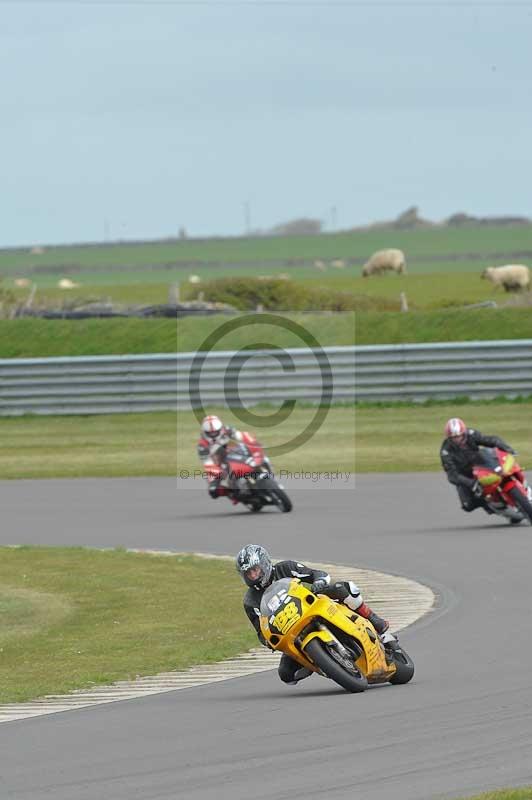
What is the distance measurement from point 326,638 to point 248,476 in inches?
436

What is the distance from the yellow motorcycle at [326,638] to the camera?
9.94 metres

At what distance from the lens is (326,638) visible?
9914 mm

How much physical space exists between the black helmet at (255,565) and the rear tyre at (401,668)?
927mm

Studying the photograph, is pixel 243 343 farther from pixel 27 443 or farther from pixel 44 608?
pixel 44 608

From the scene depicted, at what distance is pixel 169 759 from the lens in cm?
823

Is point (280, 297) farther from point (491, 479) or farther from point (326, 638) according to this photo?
point (326, 638)

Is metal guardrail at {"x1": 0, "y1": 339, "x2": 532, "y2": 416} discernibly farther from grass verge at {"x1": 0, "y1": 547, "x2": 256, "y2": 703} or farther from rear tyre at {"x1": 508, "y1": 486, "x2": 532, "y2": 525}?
grass verge at {"x1": 0, "y1": 547, "x2": 256, "y2": 703}

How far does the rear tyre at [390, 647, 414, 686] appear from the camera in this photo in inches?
403

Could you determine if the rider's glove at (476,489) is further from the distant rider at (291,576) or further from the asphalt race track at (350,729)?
the distant rider at (291,576)

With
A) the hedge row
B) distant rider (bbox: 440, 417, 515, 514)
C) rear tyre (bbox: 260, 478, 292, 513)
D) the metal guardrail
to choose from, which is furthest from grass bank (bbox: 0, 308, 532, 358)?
distant rider (bbox: 440, 417, 515, 514)

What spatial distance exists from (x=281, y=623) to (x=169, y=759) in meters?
1.95

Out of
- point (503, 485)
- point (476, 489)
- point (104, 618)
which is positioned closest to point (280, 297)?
point (476, 489)

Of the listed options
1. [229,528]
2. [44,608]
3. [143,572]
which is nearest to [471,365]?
[229,528]

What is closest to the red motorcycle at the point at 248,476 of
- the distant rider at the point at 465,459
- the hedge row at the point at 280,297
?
the distant rider at the point at 465,459
